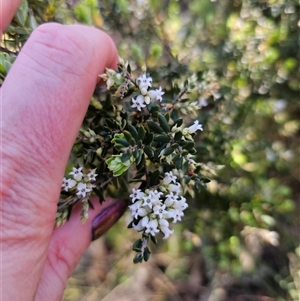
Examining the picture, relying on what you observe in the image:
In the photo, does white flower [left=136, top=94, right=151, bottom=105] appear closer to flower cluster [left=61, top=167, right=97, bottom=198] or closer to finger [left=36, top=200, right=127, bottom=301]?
flower cluster [left=61, top=167, right=97, bottom=198]

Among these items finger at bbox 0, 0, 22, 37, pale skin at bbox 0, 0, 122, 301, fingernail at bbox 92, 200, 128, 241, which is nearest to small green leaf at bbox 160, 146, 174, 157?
pale skin at bbox 0, 0, 122, 301

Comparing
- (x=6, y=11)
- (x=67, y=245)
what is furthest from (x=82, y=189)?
(x=6, y=11)

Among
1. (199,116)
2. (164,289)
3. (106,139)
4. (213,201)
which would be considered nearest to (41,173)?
(106,139)

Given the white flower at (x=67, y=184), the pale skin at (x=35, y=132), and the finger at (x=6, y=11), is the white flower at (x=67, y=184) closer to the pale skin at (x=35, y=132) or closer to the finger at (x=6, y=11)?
the pale skin at (x=35, y=132)

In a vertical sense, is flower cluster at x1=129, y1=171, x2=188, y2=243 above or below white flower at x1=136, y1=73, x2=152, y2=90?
below

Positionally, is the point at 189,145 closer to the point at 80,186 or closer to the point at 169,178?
the point at 169,178
